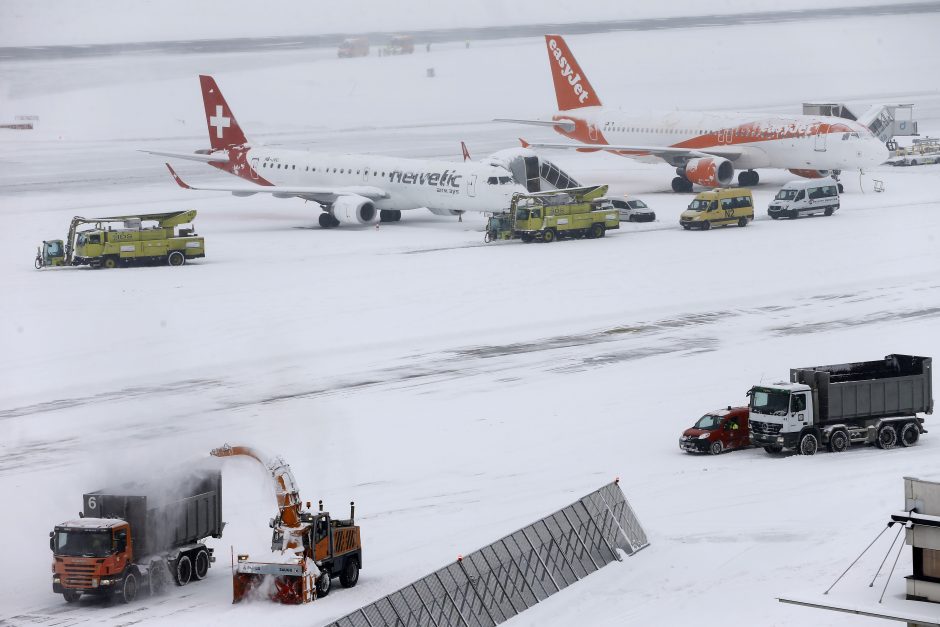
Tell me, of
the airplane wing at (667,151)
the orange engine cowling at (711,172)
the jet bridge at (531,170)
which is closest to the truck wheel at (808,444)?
the jet bridge at (531,170)

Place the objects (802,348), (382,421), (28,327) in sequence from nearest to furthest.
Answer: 1. (382,421)
2. (802,348)
3. (28,327)

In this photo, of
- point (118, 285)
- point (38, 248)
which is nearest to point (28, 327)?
point (118, 285)

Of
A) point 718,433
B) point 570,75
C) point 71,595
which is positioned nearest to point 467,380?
point 718,433

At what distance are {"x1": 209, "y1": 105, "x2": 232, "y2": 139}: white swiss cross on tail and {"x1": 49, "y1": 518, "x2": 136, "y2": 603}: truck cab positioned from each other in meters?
65.0

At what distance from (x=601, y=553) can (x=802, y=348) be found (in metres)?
20.6

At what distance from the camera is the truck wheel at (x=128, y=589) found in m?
27.6

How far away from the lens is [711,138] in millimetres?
94000

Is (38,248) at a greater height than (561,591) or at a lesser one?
greater

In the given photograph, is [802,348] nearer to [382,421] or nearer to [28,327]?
[382,421]

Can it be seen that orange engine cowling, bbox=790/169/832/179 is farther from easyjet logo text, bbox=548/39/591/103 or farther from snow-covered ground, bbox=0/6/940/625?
easyjet logo text, bbox=548/39/591/103

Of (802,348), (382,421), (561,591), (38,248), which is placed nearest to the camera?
(561,591)

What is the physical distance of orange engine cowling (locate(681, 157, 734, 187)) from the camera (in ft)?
293

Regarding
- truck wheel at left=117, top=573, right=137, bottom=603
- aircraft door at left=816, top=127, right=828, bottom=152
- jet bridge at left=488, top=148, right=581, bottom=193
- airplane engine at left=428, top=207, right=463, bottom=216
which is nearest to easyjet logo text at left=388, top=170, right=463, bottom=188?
airplane engine at left=428, top=207, right=463, bottom=216

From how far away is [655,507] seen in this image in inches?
1304
